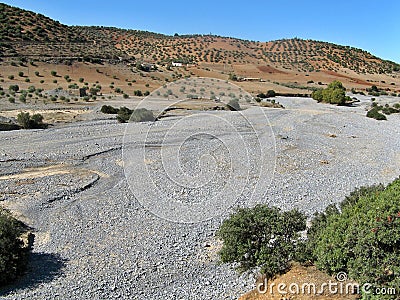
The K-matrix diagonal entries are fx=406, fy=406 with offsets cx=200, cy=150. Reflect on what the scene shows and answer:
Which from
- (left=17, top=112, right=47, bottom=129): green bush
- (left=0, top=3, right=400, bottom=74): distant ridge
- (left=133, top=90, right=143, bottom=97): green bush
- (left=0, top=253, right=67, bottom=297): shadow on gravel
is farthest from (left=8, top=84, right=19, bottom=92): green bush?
A: (left=0, top=253, right=67, bottom=297): shadow on gravel

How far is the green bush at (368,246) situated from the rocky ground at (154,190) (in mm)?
2236

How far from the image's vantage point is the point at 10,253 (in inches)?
335

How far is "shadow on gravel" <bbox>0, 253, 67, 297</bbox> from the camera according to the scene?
326 inches

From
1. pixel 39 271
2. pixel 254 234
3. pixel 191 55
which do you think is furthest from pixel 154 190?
pixel 191 55

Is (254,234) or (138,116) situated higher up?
(138,116)

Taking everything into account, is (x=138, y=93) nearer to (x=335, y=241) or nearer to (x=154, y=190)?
(x=154, y=190)

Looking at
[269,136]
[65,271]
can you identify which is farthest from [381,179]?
[65,271]

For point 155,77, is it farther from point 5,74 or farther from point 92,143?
point 92,143

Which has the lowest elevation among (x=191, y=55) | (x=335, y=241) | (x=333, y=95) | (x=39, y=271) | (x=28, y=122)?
(x=39, y=271)

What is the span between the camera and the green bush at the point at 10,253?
27.1ft

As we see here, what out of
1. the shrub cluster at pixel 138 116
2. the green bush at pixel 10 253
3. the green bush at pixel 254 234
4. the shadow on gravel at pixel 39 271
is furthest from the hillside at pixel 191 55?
the green bush at pixel 254 234

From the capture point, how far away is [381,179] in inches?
678

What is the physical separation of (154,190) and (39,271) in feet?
20.3

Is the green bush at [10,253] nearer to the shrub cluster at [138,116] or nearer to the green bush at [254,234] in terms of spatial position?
the green bush at [254,234]
